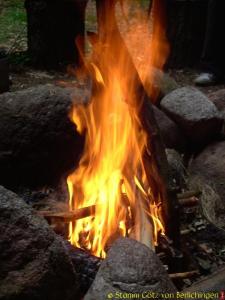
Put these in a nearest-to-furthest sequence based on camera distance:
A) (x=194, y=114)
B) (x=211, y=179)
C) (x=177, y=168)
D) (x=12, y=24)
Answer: (x=177, y=168), (x=211, y=179), (x=194, y=114), (x=12, y=24)

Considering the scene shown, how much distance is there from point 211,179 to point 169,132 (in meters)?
0.62

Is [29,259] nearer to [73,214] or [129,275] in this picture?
[129,275]

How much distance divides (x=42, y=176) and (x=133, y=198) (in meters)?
0.95

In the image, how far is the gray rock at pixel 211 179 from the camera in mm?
3773

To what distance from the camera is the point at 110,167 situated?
3.47 meters

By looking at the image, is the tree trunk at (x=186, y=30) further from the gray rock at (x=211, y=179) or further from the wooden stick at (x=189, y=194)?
the wooden stick at (x=189, y=194)

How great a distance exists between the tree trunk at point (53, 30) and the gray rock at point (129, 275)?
4875 mm

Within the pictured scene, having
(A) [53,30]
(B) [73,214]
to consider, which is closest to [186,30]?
(A) [53,30]

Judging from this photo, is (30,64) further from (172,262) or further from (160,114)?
(172,262)

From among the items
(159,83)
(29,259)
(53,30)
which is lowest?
(29,259)

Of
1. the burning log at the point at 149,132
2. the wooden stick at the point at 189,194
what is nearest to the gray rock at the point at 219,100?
the wooden stick at the point at 189,194

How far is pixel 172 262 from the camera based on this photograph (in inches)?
119

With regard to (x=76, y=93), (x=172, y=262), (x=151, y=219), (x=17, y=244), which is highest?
(x=76, y=93)

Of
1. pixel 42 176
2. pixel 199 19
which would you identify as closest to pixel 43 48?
pixel 199 19
